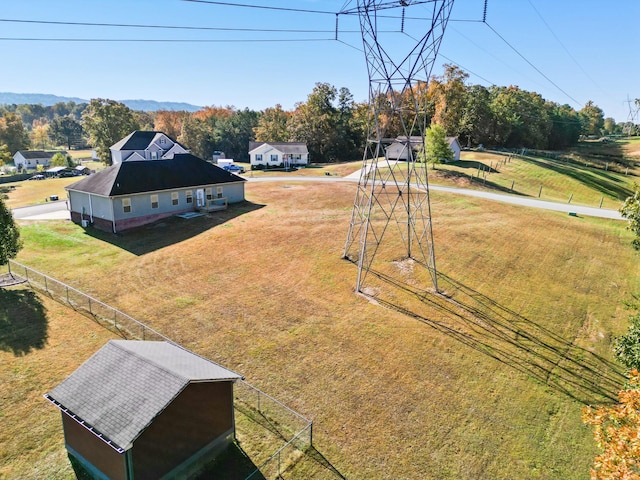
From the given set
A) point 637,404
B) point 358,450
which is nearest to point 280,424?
point 358,450

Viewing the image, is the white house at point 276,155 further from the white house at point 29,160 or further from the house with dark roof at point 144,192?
the white house at point 29,160

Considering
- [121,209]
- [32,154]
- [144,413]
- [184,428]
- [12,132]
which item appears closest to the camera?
[144,413]

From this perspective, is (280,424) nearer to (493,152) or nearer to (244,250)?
(244,250)

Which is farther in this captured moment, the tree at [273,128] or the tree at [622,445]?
the tree at [273,128]

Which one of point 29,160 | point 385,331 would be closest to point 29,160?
point 29,160

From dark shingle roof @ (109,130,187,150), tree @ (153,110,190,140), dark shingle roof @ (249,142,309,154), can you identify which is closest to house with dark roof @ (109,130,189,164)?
dark shingle roof @ (109,130,187,150)

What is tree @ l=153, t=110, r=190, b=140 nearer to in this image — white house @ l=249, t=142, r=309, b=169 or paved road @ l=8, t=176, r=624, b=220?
white house @ l=249, t=142, r=309, b=169

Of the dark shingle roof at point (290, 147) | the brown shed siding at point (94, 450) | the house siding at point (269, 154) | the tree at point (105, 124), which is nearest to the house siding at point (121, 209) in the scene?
the brown shed siding at point (94, 450)

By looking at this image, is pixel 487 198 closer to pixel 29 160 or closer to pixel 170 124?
pixel 170 124
